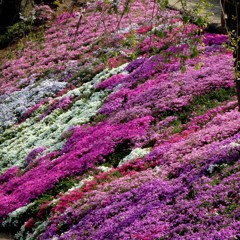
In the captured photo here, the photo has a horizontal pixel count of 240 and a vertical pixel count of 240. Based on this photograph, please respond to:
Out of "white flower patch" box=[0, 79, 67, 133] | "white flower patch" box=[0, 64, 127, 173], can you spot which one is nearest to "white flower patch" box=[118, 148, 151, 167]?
"white flower patch" box=[0, 64, 127, 173]

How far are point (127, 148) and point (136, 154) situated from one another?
1234mm

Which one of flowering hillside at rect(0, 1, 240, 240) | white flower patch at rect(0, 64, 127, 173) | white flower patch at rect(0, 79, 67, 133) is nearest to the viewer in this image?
flowering hillside at rect(0, 1, 240, 240)

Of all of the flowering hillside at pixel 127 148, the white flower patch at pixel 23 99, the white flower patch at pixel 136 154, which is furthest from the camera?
the white flower patch at pixel 23 99

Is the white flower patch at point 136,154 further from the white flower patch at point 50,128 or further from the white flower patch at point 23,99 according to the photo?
the white flower patch at point 23,99

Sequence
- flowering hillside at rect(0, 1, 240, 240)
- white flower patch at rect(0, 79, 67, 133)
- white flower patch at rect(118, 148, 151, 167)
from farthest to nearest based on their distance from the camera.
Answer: white flower patch at rect(0, 79, 67, 133)
white flower patch at rect(118, 148, 151, 167)
flowering hillside at rect(0, 1, 240, 240)

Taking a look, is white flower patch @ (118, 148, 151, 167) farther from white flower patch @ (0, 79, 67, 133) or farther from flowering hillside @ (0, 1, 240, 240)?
white flower patch @ (0, 79, 67, 133)

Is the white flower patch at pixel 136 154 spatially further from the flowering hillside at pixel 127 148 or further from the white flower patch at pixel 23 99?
the white flower patch at pixel 23 99

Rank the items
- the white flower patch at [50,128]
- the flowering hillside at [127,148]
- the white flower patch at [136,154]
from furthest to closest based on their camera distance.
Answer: the white flower patch at [50,128] → the white flower patch at [136,154] → the flowering hillside at [127,148]

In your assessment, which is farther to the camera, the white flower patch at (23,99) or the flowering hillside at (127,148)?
the white flower patch at (23,99)

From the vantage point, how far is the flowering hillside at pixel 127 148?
36.8ft

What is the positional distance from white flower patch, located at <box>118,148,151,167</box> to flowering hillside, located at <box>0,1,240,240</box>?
0.17 feet

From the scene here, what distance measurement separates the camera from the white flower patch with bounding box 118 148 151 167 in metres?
16.5

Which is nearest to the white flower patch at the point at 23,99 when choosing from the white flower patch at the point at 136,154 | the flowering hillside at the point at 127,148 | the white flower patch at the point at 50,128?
the flowering hillside at the point at 127,148

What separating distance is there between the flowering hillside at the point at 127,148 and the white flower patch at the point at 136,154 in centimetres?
5
